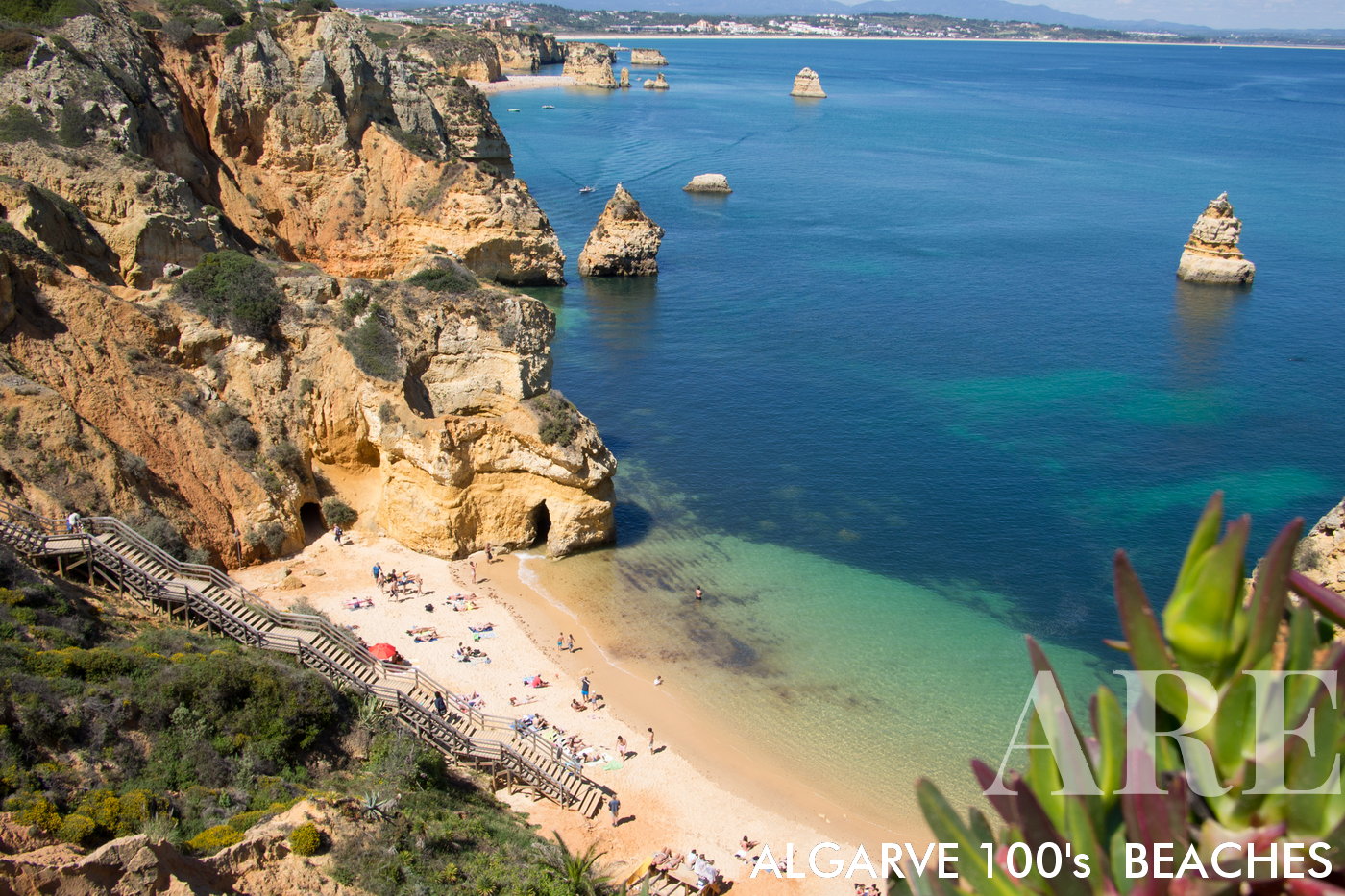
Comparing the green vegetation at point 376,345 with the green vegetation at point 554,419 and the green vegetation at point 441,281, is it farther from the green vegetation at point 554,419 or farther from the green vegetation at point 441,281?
the green vegetation at point 554,419

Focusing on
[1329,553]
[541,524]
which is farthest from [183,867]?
[1329,553]

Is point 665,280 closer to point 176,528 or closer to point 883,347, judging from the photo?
point 883,347

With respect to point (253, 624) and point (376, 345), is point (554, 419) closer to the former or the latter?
point (376, 345)

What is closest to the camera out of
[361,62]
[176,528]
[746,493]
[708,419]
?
[176,528]

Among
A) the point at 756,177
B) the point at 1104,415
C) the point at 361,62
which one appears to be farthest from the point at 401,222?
the point at 756,177

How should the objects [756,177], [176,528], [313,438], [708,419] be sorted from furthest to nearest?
1. [756,177]
2. [708,419]
3. [313,438]
4. [176,528]

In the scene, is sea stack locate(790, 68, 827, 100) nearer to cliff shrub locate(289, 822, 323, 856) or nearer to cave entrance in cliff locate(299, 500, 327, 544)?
cave entrance in cliff locate(299, 500, 327, 544)
